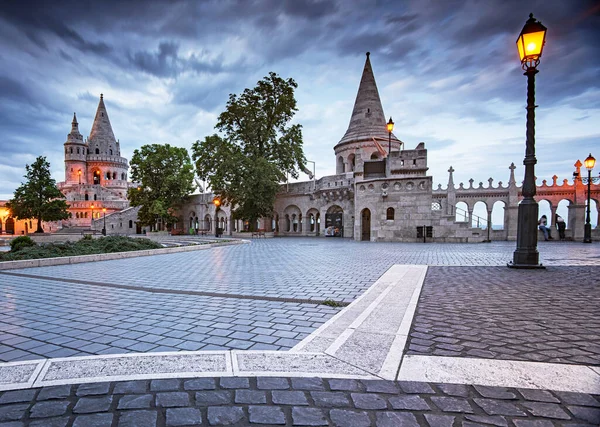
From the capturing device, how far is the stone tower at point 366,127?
34562 mm

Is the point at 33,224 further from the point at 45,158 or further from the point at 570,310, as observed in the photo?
the point at 570,310

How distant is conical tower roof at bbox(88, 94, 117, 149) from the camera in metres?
75.5

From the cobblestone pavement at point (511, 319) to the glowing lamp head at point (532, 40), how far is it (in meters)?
5.24

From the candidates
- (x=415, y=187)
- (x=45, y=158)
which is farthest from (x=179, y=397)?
(x=45, y=158)

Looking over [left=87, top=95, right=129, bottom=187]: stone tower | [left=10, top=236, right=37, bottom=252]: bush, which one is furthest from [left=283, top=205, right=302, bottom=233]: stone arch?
[left=87, top=95, right=129, bottom=187]: stone tower

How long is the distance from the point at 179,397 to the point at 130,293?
4256 millimetres

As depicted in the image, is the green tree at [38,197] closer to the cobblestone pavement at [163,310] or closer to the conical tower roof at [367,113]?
the conical tower roof at [367,113]

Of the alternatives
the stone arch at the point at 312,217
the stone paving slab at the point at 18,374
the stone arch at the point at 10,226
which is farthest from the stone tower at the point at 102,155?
the stone paving slab at the point at 18,374

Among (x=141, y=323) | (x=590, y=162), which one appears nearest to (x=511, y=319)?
(x=141, y=323)

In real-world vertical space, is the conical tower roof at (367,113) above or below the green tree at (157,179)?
above

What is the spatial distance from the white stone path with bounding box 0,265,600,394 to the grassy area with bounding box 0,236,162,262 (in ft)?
34.0

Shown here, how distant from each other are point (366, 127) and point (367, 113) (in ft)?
5.71

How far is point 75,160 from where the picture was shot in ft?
240

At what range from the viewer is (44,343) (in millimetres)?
3322
